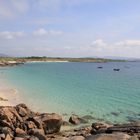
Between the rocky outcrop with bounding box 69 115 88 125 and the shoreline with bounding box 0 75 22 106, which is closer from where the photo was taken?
the rocky outcrop with bounding box 69 115 88 125

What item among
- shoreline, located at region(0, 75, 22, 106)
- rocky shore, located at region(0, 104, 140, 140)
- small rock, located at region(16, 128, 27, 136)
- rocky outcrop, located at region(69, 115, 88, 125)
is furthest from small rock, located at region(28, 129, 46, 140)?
shoreline, located at region(0, 75, 22, 106)

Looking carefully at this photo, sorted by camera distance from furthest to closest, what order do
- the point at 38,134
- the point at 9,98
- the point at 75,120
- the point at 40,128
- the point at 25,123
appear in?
the point at 9,98 < the point at 75,120 < the point at 25,123 < the point at 40,128 < the point at 38,134

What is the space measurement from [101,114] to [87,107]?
4.09 meters

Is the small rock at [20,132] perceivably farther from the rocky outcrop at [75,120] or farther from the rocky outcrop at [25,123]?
the rocky outcrop at [75,120]

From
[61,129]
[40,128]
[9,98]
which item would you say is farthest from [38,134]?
[9,98]

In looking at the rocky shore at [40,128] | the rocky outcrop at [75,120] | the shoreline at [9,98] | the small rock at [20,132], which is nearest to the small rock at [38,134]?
the rocky shore at [40,128]

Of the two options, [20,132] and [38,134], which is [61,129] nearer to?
[20,132]

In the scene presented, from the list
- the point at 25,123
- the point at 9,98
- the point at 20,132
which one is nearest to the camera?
the point at 20,132

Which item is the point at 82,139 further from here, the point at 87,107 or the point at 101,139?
the point at 87,107

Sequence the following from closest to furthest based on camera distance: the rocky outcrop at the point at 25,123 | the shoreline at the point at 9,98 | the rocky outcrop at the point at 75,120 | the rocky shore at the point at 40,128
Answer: the rocky shore at the point at 40,128
the rocky outcrop at the point at 25,123
the rocky outcrop at the point at 75,120
the shoreline at the point at 9,98

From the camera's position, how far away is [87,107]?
110ft

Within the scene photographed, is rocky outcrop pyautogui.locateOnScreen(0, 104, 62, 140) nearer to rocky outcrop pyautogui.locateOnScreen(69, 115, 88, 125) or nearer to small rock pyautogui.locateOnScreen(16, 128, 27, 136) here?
small rock pyautogui.locateOnScreen(16, 128, 27, 136)

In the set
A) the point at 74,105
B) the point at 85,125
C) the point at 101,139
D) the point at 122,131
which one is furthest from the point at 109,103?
the point at 101,139

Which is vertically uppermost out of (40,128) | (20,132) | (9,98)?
(20,132)
